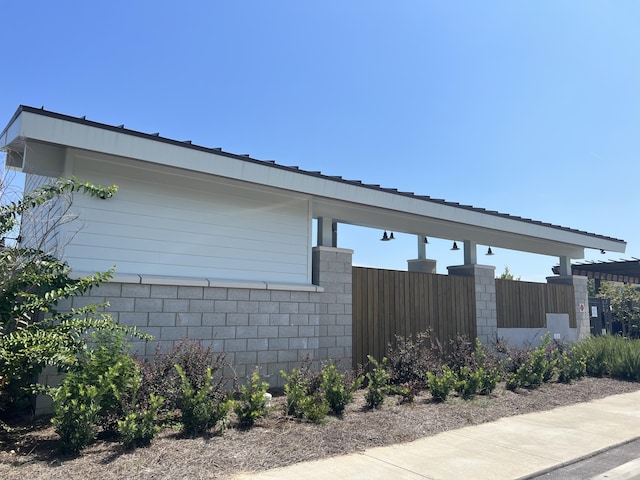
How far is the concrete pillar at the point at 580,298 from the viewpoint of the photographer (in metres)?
15.1

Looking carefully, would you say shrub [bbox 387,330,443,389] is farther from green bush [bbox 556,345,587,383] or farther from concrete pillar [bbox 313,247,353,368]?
green bush [bbox 556,345,587,383]

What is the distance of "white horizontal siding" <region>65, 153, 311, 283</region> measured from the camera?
7.38 meters

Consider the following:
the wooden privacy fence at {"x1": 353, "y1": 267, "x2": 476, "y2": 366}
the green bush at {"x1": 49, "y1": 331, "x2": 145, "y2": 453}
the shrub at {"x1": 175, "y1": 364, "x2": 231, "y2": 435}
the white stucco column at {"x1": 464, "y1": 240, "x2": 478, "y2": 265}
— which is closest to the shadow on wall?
the wooden privacy fence at {"x1": 353, "y1": 267, "x2": 476, "y2": 366}

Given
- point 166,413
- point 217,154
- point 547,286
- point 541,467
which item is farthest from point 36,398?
point 547,286

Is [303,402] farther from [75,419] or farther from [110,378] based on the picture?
[75,419]

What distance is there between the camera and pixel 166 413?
6117 mm

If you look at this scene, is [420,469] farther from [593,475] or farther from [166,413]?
[166,413]

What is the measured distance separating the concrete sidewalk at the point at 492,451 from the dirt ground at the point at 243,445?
0.70ft

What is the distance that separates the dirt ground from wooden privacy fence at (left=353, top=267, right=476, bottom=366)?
7.13 feet

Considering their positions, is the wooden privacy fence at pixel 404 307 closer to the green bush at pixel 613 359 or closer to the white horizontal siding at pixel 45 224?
the green bush at pixel 613 359

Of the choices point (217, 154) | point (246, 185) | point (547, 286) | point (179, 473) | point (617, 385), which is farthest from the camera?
point (547, 286)

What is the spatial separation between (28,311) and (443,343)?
852 centimetres

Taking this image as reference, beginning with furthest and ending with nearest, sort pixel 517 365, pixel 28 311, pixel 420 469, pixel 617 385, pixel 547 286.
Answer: pixel 547 286
pixel 617 385
pixel 517 365
pixel 28 311
pixel 420 469

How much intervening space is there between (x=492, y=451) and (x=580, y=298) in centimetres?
1118
